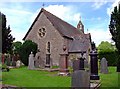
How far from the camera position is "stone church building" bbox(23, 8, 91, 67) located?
39312mm

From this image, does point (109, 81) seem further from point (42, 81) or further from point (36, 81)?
point (36, 81)

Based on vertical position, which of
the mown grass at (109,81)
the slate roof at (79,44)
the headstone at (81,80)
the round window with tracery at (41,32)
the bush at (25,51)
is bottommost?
the mown grass at (109,81)

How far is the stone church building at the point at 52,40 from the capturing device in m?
39.3

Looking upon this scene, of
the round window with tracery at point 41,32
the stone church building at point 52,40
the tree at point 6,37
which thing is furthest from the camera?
the round window with tracery at point 41,32

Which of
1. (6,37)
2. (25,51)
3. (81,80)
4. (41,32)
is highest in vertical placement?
(41,32)

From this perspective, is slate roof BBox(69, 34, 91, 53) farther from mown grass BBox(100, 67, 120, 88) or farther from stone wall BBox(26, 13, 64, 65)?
mown grass BBox(100, 67, 120, 88)

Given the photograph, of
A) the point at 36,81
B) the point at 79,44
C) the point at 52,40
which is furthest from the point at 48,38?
the point at 36,81

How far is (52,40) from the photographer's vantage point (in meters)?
40.2

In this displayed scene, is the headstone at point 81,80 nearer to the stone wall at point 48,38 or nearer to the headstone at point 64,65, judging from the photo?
the headstone at point 64,65

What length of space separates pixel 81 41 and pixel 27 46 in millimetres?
10984

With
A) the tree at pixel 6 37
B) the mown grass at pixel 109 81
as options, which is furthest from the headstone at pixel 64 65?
the tree at pixel 6 37

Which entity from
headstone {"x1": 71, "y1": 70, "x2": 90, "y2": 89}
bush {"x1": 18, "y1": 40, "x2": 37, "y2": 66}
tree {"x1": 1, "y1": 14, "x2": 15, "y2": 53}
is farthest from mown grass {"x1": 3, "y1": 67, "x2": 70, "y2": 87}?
bush {"x1": 18, "y1": 40, "x2": 37, "y2": 66}

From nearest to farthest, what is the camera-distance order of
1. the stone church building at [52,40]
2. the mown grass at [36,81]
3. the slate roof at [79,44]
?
the mown grass at [36,81], the stone church building at [52,40], the slate roof at [79,44]

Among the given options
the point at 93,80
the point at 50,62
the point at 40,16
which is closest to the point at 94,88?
the point at 93,80
